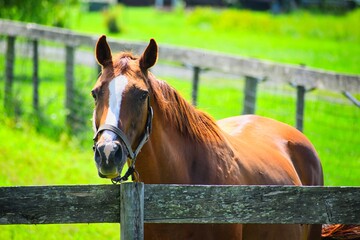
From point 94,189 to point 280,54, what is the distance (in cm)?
1993

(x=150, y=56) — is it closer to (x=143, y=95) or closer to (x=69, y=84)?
(x=143, y=95)

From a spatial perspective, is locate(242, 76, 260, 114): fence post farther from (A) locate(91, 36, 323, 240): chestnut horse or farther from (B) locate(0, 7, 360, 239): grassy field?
Result: (A) locate(91, 36, 323, 240): chestnut horse

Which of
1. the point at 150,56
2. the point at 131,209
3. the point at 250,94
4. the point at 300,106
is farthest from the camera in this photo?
the point at 250,94

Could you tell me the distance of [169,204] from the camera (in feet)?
14.1

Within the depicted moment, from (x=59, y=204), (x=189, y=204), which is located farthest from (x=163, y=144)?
(x=59, y=204)

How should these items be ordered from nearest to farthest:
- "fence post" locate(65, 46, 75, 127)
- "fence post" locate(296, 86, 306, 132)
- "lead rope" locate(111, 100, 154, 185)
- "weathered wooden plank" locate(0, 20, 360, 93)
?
"lead rope" locate(111, 100, 154, 185) → "weathered wooden plank" locate(0, 20, 360, 93) → "fence post" locate(296, 86, 306, 132) → "fence post" locate(65, 46, 75, 127)

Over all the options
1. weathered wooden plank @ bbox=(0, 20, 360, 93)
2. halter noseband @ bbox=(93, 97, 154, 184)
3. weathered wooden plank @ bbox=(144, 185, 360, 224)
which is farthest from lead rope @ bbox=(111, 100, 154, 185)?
weathered wooden plank @ bbox=(0, 20, 360, 93)

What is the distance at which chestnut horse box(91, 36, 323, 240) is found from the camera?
4478 mm

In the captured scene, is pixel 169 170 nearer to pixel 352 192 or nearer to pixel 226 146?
pixel 226 146

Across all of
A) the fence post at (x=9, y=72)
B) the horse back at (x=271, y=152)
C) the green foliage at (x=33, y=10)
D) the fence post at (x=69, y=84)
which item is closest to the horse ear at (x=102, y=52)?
the horse back at (x=271, y=152)

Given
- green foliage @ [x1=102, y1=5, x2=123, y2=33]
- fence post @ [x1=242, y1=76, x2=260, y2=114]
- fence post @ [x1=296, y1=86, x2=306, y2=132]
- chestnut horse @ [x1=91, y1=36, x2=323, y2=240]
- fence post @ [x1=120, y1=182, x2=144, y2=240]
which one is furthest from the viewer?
green foliage @ [x1=102, y1=5, x2=123, y2=33]

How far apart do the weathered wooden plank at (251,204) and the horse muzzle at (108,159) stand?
0.21 metres

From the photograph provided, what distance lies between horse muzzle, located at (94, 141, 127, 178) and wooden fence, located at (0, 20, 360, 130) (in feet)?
5.33

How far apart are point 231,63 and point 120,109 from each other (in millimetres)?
5419
